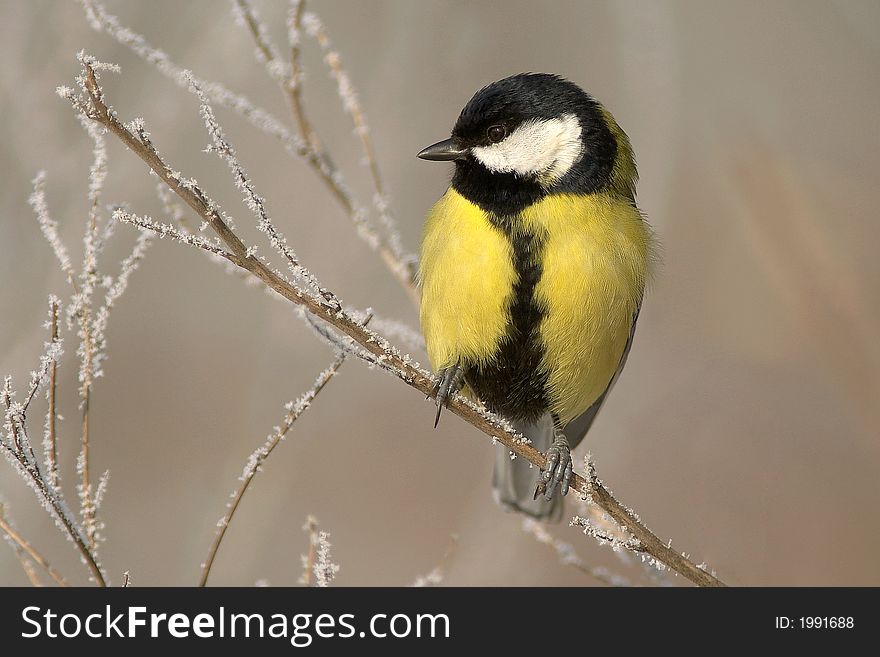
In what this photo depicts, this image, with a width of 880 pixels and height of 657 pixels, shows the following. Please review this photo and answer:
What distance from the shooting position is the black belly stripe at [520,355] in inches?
81.7

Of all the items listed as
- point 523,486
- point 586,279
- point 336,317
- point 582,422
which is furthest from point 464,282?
point 523,486

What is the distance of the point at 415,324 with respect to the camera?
332 cm

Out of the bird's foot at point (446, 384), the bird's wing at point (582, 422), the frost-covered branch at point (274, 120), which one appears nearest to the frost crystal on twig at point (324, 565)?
the bird's foot at point (446, 384)

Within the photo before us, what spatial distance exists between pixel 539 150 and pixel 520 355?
499 mm

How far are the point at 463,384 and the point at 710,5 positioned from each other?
7.53ft

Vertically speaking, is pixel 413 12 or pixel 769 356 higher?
pixel 413 12

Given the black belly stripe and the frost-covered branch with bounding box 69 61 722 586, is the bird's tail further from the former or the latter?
the frost-covered branch with bounding box 69 61 722 586

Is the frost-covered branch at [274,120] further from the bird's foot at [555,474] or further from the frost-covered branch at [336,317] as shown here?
the bird's foot at [555,474]

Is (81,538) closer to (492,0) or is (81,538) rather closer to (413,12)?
(413,12)

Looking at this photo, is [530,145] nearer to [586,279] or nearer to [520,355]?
[586,279]

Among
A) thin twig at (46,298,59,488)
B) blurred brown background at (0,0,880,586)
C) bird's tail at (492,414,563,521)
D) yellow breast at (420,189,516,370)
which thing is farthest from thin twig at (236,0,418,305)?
blurred brown background at (0,0,880,586)

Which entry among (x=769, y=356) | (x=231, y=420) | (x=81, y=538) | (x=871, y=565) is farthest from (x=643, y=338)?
(x=81, y=538)

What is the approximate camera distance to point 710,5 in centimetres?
373

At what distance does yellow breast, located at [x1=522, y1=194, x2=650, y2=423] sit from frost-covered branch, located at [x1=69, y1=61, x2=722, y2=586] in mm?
388
